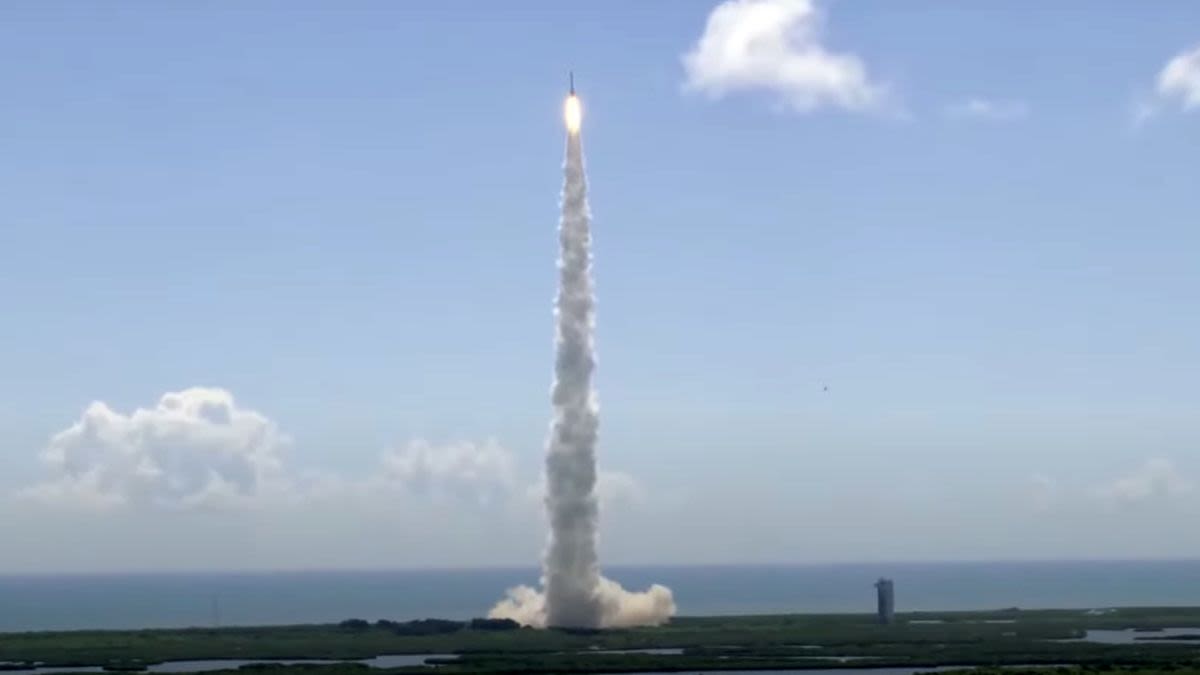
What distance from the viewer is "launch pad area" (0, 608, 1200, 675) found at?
106m

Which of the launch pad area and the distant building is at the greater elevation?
the distant building

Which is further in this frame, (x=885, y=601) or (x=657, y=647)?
(x=885, y=601)

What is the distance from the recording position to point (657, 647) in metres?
123

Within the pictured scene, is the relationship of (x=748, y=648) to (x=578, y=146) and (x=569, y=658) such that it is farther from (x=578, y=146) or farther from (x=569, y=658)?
(x=578, y=146)

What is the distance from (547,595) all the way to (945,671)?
4094cm

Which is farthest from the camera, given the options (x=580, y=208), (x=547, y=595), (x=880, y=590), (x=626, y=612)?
(x=880, y=590)

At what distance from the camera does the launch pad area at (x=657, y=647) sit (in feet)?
347

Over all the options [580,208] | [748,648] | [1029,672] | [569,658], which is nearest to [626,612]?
[748,648]

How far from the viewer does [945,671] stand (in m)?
99.9

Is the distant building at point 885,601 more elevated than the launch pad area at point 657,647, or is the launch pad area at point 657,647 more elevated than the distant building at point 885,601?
the distant building at point 885,601

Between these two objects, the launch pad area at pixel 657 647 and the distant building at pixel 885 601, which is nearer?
the launch pad area at pixel 657 647

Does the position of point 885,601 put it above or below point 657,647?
above

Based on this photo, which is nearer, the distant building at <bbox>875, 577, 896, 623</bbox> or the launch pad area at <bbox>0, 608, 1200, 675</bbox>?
the launch pad area at <bbox>0, 608, 1200, 675</bbox>

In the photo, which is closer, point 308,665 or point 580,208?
point 308,665
